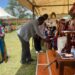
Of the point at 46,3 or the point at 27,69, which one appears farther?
the point at 46,3

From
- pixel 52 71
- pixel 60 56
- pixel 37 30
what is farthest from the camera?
pixel 37 30

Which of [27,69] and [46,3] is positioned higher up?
[46,3]

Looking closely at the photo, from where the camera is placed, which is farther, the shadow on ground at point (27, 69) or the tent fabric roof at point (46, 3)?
the tent fabric roof at point (46, 3)

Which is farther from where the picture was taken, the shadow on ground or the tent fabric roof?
the tent fabric roof

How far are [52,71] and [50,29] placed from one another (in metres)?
4.90

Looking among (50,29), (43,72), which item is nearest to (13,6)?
(50,29)

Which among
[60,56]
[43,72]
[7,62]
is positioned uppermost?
[60,56]

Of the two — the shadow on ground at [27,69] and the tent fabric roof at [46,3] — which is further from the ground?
the tent fabric roof at [46,3]

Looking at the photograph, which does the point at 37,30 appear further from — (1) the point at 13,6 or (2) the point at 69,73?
(1) the point at 13,6

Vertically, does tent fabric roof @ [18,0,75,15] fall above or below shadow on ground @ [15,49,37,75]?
above

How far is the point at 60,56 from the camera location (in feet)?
11.0

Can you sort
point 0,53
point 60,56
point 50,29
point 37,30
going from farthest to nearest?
point 50,29, point 0,53, point 37,30, point 60,56

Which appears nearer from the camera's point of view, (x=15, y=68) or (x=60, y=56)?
(x=60, y=56)

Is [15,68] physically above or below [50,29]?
below
